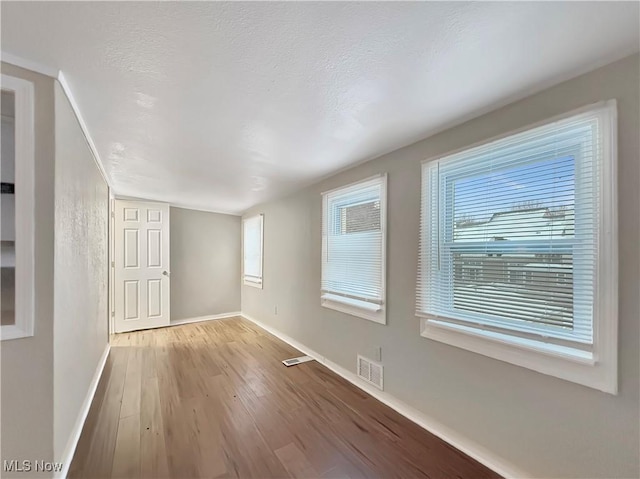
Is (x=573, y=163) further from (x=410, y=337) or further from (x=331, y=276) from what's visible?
(x=331, y=276)

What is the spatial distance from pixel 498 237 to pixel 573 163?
0.51 metres

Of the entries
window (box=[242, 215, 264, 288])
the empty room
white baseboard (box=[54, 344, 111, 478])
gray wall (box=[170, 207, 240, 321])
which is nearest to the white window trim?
the empty room

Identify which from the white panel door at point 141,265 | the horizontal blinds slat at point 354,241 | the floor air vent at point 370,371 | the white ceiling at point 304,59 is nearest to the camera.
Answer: the white ceiling at point 304,59

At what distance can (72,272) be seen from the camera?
1.79 m

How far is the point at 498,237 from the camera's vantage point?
1.67 meters

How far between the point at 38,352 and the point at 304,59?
77.4 inches

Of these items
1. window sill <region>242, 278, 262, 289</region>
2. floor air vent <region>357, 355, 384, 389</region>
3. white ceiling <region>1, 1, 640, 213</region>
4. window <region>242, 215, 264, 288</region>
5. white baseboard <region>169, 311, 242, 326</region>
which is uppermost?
white ceiling <region>1, 1, 640, 213</region>

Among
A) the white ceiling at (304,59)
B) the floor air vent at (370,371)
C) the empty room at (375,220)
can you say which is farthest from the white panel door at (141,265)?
the floor air vent at (370,371)

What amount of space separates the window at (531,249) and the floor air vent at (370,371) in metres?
0.65

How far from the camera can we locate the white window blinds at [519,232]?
1338mm

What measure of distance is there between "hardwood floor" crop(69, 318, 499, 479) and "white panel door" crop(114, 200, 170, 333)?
1.46m

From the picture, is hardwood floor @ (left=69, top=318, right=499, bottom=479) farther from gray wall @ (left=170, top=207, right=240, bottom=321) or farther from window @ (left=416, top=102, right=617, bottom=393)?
gray wall @ (left=170, top=207, right=240, bottom=321)

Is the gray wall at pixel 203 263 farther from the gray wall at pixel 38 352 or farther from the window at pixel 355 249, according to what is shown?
the gray wall at pixel 38 352

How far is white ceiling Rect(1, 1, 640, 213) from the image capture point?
3.40 feet
